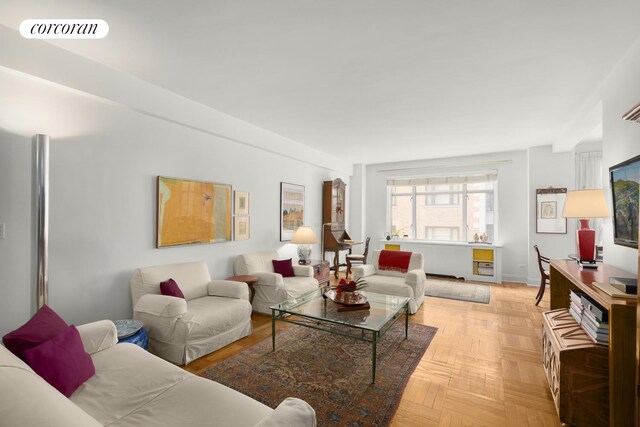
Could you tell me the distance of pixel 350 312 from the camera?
9.73 feet

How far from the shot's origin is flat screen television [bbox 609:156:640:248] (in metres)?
2.06

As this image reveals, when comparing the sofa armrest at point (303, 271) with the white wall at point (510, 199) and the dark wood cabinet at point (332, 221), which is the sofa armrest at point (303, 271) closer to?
the dark wood cabinet at point (332, 221)

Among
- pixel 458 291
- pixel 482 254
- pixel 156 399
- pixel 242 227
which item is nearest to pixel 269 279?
pixel 242 227

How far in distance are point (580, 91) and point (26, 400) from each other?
188 inches

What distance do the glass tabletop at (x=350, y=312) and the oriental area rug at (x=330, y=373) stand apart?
39 centimetres

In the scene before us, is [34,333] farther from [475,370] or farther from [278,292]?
[475,370]

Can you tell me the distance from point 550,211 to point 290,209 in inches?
190

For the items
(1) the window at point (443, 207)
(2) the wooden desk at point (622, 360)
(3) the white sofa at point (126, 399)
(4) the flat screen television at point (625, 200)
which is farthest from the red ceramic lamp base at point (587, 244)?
(1) the window at point (443, 207)

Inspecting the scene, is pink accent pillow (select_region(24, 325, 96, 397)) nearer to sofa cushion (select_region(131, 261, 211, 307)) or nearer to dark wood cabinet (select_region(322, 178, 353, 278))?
sofa cushion (select_region(131, 261, 211, 307))

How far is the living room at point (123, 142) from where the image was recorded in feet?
7.45

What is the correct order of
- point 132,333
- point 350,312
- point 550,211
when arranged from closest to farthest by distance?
1. point 132,333
2. point 350,312
3. point 550,211

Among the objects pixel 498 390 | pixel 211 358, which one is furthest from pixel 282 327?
pixel 498 390

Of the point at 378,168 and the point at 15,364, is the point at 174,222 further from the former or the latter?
the point at 378,168

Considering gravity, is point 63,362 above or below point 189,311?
above
